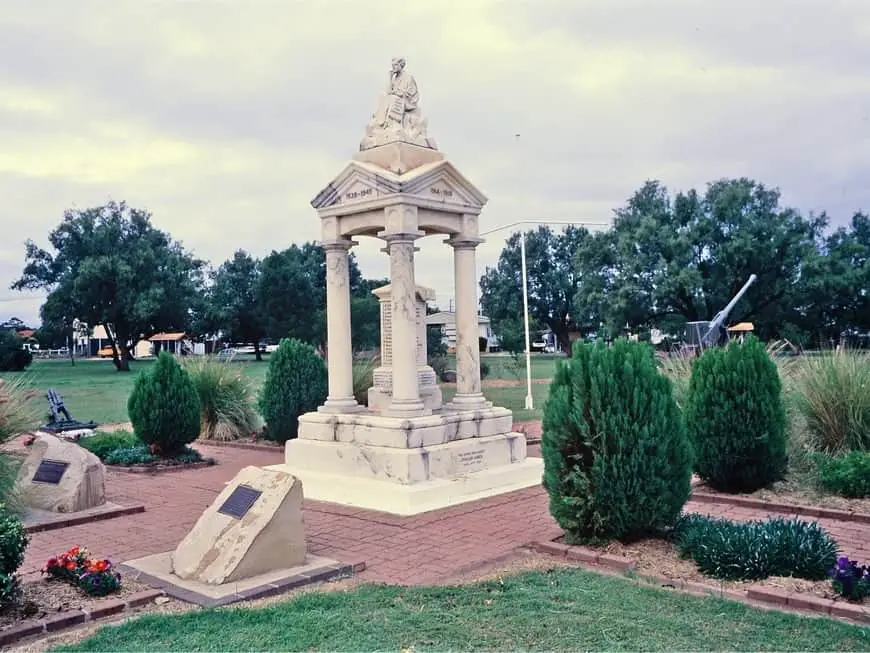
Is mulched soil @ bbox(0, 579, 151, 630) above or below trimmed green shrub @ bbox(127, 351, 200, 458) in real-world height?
below

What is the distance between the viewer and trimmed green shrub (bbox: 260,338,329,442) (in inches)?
542

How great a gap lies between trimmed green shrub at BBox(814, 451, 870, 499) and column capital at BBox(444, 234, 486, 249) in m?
5.12

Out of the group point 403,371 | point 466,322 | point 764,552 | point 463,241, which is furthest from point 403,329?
point 764,552

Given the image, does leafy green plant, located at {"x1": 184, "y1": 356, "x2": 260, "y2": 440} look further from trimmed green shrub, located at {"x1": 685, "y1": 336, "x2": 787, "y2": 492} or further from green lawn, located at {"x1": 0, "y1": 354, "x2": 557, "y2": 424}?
trimmed green shrub, located at {"x1": 685, "y1": 336, "x2": 787, "y2": 492}

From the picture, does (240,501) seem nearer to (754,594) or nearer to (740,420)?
(754,594)

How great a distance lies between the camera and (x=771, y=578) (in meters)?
5.34

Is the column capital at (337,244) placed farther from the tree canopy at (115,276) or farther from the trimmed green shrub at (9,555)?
the tree canopy at (115,276)

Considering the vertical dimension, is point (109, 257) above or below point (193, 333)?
above

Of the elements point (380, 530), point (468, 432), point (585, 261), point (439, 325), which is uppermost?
point (585, 261)

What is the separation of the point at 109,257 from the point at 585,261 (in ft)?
90.0

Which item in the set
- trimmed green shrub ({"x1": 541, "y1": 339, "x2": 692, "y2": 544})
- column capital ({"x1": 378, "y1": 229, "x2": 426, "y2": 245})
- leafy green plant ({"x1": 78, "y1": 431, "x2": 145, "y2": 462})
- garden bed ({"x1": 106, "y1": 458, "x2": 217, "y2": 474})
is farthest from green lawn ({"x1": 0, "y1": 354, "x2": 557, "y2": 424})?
trimmed green shrub ({"x1": 541, "y1": 339, "x2": 692, "y2": 544})

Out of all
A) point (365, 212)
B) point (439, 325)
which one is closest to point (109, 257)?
point (439, 325)

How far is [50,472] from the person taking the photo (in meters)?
8.88

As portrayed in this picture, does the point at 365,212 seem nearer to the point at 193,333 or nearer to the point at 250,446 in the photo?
the point at 250,446
